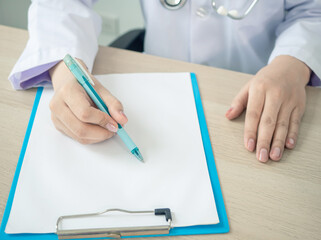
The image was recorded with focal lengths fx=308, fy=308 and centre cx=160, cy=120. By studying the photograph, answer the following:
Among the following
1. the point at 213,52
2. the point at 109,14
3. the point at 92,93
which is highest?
the point at 92,93

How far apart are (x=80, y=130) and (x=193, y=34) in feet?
1.42

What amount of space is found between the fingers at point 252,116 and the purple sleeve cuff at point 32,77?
383 mm

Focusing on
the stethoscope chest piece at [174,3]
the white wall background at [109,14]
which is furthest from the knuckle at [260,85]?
the white wall background at [109,14]

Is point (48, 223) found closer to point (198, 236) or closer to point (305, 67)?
point (198, 236)

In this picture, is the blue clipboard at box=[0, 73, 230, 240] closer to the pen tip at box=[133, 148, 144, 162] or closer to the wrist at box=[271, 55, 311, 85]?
the pen tip at box=[133, 148, 144, 162]

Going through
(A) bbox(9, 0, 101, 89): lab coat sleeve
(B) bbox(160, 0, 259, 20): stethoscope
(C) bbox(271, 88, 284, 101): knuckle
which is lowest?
(C) bbox(271, 88, 284, 101): knuckle

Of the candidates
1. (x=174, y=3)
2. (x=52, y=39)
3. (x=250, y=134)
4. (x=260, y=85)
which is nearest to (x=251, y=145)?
(x=250, y=134)

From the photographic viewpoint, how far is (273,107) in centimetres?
55

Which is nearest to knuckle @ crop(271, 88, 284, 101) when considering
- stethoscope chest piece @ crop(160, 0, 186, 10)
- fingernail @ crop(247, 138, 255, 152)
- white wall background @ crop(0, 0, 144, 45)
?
fingernail @ crop(247, 138, 255, 152)

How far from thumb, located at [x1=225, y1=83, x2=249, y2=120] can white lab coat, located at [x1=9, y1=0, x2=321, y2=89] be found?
0.16m

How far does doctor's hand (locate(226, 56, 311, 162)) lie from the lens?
0.52 metres

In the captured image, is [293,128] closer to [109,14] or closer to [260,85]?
[260,85]

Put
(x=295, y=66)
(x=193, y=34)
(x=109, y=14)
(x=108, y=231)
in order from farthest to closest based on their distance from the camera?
(x=109, y=14)
(x=193, y=34)
(x=295, y=66)
(x=108, y=231)

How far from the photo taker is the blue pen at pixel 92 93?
481 millimetres
